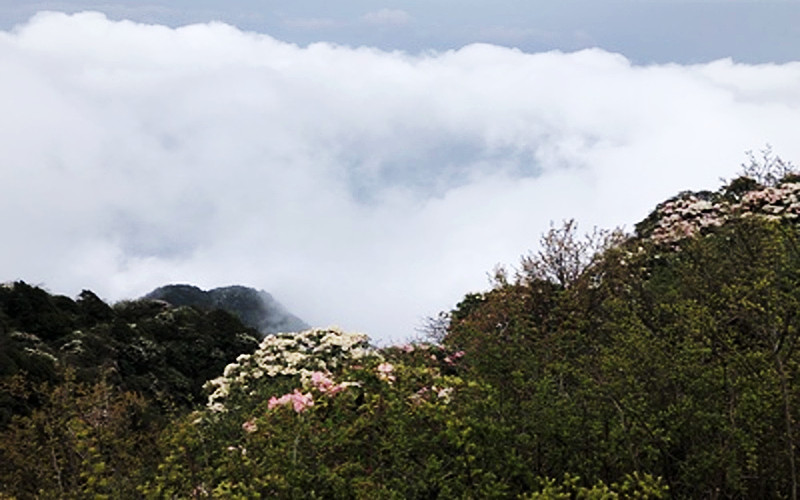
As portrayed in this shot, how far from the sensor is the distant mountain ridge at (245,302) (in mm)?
80312

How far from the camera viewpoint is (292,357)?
13.3 metres

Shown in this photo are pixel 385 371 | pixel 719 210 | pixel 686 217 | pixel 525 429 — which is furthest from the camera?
pixel 686 217

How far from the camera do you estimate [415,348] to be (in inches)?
504

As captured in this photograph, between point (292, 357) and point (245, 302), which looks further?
point (245, 302)

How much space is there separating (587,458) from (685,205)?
1744cm

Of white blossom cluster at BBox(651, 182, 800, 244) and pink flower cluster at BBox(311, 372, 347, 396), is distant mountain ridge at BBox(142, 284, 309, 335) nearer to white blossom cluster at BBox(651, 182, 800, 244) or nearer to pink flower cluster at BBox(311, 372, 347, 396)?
white blossom cluster at BBox(651, 182, 800, 244)

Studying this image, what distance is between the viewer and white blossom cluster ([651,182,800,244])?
1864 centimetres

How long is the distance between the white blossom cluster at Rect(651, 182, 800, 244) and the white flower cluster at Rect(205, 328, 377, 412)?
8.04 meters

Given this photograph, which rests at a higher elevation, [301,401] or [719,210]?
[719,210]

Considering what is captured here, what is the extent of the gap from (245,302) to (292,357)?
7803 cm

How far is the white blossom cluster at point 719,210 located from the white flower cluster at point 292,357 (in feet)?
26.4

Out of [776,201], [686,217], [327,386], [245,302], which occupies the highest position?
[245,302]

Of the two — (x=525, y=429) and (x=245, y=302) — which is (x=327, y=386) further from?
(x=245, y=302)

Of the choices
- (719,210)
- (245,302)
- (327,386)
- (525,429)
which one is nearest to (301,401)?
(327,386)
